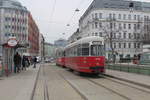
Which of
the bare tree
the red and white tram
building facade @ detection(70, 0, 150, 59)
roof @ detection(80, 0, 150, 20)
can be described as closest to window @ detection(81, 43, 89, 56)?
the red and white tram

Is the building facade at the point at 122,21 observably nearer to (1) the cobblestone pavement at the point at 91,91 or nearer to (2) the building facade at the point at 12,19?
(2) the building facade at the point at 12,19

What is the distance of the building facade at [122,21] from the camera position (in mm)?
82688

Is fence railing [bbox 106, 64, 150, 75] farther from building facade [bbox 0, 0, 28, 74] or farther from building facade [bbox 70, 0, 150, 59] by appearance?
building facade [bbox 0, 0, 28, 74]

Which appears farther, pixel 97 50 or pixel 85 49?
pixel 85 49

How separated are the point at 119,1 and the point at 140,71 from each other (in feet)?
221

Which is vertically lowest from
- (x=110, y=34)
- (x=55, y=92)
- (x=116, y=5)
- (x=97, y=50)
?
(x=55, y=92)

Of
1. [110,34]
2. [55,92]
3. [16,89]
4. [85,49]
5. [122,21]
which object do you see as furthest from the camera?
[122,21]

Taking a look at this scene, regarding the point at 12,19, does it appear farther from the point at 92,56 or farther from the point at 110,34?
the point at 92,56

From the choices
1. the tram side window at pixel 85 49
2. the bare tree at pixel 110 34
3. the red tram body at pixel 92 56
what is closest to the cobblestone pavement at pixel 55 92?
the red tram body at pixel 92 56

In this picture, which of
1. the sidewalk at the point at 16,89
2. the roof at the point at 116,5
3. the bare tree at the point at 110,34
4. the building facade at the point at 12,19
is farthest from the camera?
the building facade at the point at 12,19

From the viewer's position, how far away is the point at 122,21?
283ft

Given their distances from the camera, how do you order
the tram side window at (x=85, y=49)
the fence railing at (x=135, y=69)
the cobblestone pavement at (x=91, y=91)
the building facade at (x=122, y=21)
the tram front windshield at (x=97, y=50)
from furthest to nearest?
the building facade at (x=122, y=21)
the fence railing at (x=135, y=69)
the tram side window at (x=85, y=49)
the tram front windshield at (x=97, y=50)
the cobblestone pavement at (x=91, y=91)

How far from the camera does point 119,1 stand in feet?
280

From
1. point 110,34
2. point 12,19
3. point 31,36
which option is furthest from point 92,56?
point 31,36
